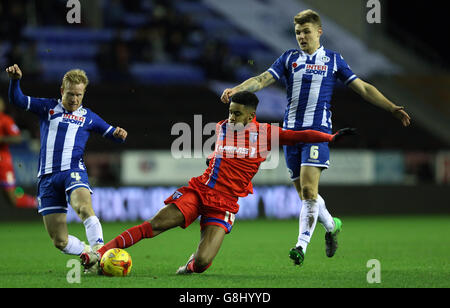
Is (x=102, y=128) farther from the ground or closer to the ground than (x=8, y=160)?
closer to the ground

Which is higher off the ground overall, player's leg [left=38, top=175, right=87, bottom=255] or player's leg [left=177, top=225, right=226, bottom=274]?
player's leg [left=38, top=175, right=87, bottom=255]

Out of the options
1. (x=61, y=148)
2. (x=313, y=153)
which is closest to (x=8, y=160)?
(x=61, y=148)

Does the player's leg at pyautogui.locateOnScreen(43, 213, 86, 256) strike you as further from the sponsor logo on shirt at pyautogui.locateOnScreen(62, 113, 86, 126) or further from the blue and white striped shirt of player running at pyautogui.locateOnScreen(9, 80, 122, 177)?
the sponsor logo on shirt at pyautogui.locateOnScreen(62, 113, 86, 126)

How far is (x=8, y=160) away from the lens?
40.1 feet

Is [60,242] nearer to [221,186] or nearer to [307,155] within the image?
[221,186]

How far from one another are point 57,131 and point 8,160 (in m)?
5.61

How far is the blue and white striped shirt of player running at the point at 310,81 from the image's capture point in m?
7.34

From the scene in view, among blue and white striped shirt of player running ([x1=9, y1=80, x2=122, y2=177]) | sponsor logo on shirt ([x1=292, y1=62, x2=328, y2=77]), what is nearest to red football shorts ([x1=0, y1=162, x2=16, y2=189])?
blue and white striped shirt of player running ([x1=9, y1=80, x2=122, y2=177])

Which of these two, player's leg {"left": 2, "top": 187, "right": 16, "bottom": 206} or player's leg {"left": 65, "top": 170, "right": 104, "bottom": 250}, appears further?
player's leg {"left": 2, "top": 187, "right": 16, "bottom": 206}

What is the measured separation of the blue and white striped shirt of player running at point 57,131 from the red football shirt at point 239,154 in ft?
3.29

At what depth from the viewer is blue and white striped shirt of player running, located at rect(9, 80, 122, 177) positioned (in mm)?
6895

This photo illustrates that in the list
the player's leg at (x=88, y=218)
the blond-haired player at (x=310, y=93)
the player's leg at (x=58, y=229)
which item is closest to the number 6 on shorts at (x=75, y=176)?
the player's leg at (x=88, y=218)
